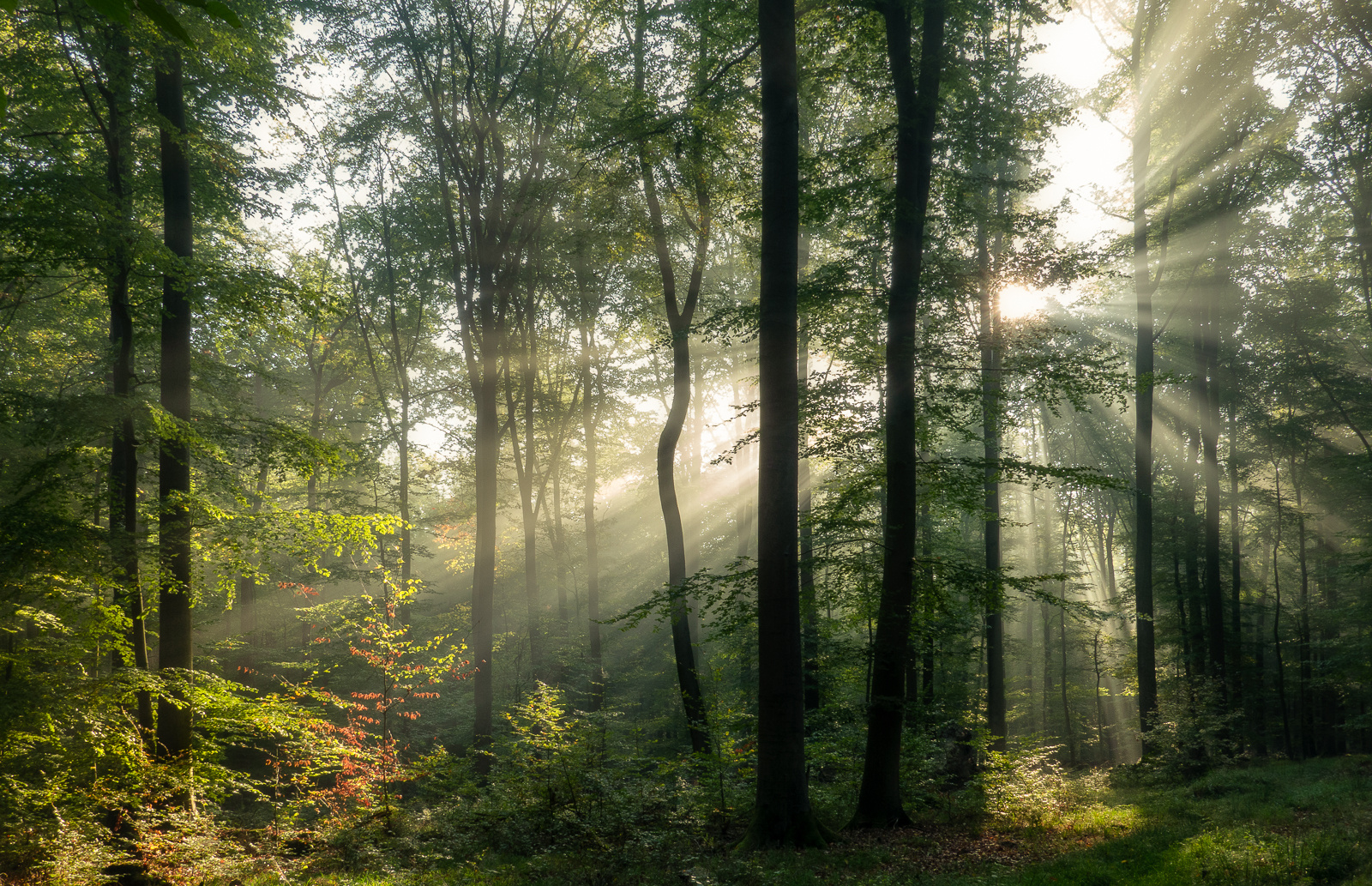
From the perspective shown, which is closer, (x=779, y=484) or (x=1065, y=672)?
(x=779, y=484)

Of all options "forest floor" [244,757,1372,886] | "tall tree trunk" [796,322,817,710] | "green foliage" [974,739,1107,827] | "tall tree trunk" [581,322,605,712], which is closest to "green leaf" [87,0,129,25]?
"forest floor" [244,757,1372,886]

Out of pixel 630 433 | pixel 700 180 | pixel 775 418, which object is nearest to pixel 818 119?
pixel 700 180

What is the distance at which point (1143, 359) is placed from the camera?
1638 cm

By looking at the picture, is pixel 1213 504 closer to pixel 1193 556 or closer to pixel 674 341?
pixel 1193 556

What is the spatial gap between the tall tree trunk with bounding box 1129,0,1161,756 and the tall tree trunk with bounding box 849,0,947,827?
9.80m

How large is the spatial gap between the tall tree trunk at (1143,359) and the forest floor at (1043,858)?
19.6 ft

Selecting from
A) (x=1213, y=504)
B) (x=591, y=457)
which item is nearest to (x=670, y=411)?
(x=591, y=457)

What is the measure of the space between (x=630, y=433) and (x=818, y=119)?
14.0 metres

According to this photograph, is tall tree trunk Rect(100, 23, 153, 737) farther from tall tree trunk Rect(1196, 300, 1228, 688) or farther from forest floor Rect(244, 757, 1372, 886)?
tall tree trunk Rect(1196, 300, 1228, 688)

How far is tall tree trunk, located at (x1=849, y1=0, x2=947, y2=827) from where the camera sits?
8.83m

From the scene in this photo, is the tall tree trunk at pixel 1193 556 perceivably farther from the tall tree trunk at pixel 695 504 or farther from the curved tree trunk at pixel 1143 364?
the tall tree trunk at pixel 695 504

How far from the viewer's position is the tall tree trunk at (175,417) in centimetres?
777

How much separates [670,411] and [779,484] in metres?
7.95

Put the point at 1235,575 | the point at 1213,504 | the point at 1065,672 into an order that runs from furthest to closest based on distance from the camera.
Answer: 1. the point at 1065,672
2. the point at 1235,575
3. the point at 1213,504
